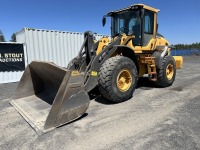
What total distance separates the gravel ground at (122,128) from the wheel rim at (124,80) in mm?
391

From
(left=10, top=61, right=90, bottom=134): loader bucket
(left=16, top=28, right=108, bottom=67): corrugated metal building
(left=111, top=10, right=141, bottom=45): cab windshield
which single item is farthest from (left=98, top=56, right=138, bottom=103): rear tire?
(left=16, top=28, right=108, bottom=67): corrugated metal building

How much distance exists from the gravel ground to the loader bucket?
0.17 metres

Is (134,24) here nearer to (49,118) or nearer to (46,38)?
(49,118)

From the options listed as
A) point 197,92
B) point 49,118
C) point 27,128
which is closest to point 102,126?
point 49,118

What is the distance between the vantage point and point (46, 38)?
11.0m

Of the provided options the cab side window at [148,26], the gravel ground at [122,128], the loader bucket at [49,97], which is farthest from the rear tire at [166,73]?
the loader bucket at [49,97]

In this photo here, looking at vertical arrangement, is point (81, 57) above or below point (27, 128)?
above

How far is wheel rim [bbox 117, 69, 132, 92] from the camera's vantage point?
532 cm

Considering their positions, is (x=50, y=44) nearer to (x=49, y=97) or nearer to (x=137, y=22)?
(x=137, y=22)

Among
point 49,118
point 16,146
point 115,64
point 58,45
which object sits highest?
point 58,45

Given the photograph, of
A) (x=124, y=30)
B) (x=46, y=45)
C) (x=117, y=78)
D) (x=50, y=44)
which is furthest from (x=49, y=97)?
(x=50, y=44)

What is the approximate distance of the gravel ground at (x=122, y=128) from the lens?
127 inches

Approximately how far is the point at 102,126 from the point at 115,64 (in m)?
1.66

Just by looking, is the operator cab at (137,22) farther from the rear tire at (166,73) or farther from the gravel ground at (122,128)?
the gravel ground at (122,128)
